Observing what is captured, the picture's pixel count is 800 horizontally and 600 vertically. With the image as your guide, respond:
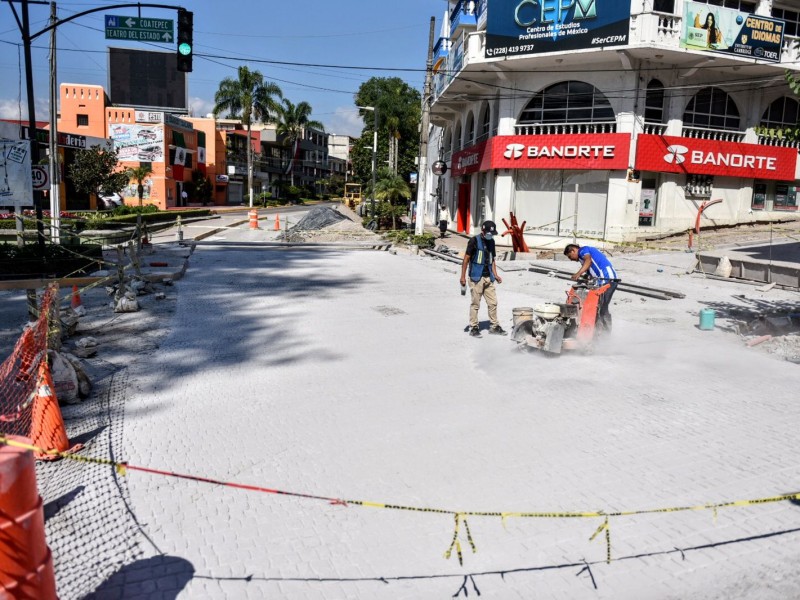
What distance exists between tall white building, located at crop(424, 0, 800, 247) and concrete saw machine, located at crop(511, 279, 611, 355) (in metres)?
17.3

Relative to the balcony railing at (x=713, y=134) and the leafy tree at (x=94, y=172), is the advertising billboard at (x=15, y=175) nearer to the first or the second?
the balcony railing at (x=713, y=134)

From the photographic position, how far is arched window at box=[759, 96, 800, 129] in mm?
27359

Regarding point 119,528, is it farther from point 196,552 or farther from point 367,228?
point 367,228

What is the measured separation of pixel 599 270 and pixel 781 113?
23629 mm

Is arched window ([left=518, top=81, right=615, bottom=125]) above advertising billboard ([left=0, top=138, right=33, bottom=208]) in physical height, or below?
above

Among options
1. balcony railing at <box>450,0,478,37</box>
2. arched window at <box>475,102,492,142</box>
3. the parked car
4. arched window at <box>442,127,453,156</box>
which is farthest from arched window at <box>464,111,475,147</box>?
the parked car

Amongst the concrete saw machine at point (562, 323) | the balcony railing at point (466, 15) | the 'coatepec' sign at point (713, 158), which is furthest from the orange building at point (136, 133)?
the concrete saw machine at point (562, 323)

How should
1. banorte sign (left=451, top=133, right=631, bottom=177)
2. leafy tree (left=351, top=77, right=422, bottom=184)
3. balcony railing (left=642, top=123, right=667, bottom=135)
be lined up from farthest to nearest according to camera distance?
leafy tree (left=351, top=77, right=422, bottom=184), balcony railing (left=642, top=123, right=667, bottom=135), banorte sign (left=451, top=133, right=631, bottom=177)

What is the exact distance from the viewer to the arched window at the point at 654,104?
25203 mm

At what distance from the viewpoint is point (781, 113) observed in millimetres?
27562

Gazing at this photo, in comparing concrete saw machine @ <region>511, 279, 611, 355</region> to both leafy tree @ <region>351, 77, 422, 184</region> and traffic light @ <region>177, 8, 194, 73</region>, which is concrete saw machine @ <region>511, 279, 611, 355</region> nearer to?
traffic light @ <region>177, 8, 194, 73</region>

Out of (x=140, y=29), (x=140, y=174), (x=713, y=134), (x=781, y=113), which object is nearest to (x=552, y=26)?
(x=713, y=134)

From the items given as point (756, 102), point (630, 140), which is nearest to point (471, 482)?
point (630, 140)

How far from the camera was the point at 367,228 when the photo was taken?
36.9 meters
